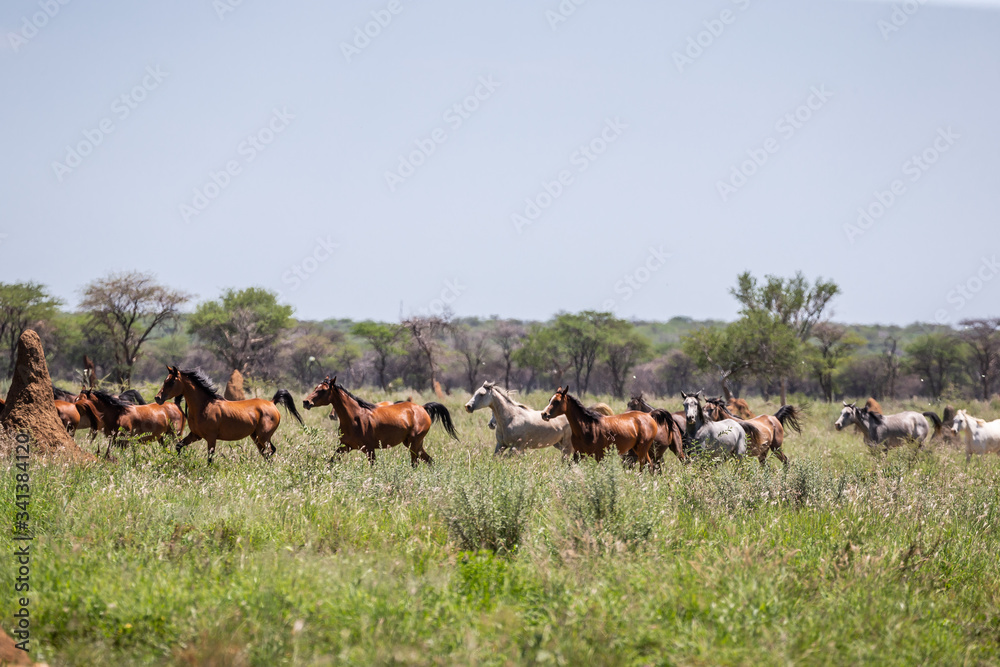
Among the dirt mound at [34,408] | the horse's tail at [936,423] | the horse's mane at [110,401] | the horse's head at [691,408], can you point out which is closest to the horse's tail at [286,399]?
the horse's mane at [110,401]

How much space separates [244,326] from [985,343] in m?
54.6

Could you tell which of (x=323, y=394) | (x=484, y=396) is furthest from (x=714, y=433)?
(x=323, y=394)

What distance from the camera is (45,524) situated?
7.17m

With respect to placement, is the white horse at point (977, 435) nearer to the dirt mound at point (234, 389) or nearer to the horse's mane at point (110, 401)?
the horse's mane at point (110, 401)

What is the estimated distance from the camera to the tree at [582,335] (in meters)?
61.2

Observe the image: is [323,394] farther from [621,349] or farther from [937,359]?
[937,359]

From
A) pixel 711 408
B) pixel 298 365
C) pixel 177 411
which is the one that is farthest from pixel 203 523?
pixel 298 365

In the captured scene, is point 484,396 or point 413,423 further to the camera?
point 484,396

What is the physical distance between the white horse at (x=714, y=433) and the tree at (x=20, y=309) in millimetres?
44075

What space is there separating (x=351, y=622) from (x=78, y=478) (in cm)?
574

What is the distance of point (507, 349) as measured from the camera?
209ft

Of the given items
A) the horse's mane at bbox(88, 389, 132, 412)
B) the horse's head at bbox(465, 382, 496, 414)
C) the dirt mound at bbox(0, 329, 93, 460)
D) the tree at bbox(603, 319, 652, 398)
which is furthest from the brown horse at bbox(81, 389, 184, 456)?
the tree at bbox(603, 319, 652, 398)

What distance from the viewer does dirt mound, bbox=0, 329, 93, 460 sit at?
10.7 m

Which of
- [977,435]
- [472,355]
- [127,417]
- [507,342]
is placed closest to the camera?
[127,417]
